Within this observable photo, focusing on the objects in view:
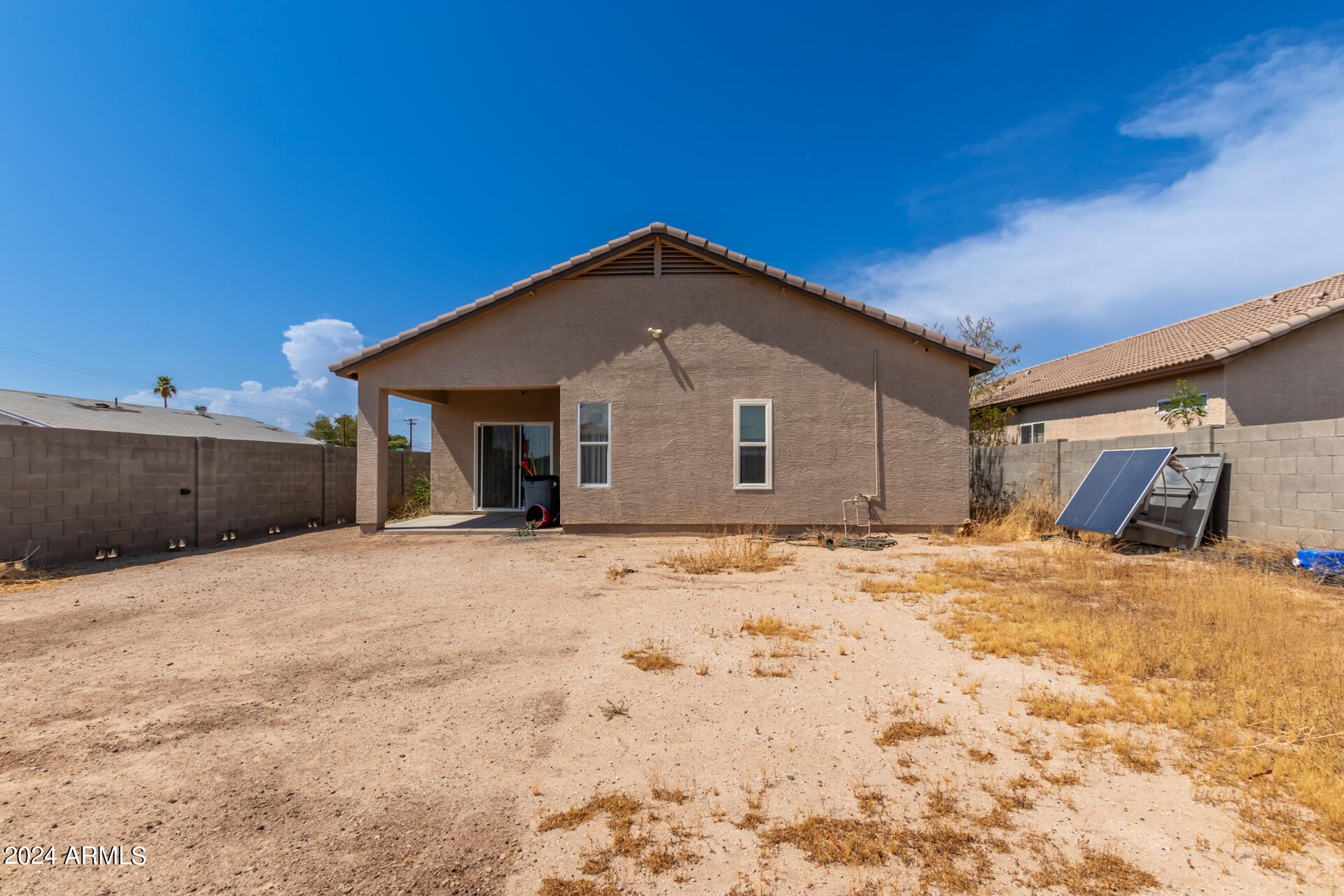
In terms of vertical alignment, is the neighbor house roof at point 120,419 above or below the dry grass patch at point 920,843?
above

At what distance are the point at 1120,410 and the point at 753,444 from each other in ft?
38.9

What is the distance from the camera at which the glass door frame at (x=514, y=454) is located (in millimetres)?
14469

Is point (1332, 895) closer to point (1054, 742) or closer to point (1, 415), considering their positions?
point (1054, 742)

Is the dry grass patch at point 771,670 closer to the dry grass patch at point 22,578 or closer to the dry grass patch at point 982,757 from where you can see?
the dry grass patch at point 982,757

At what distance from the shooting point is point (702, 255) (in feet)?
37.2

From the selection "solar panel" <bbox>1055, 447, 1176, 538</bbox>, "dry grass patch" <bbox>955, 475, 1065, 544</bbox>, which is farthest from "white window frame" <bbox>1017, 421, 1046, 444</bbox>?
"solar panel" <bbox>1055, 447, 1176, 538</bbox>

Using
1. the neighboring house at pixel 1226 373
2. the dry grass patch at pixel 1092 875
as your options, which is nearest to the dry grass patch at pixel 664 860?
the dry grass patch at pixel 1092 875

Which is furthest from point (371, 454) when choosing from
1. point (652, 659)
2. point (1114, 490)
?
point (1114, 490)

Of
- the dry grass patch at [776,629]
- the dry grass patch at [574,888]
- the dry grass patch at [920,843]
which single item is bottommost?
the dry grass patch at [574,888]

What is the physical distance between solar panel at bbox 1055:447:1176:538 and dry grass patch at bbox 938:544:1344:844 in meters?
1.95

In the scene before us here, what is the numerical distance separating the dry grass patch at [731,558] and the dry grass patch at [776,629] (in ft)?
8.64

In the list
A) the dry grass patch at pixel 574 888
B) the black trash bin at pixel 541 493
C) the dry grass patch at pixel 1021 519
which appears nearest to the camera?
the dry grass patch at pixel 574 888

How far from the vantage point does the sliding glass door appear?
47.8ft

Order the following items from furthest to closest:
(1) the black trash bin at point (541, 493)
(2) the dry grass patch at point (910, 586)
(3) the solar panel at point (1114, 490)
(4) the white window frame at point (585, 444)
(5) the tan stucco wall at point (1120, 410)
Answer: (5) the tan stucco wall at point (1120, 410) < (1) the black trash bin at point (541, 493) < (4) the white window frame at point (585, 444) < (3) the solar panel at point (1114, 490) < (2) the dry grass patch at point (910, 586)
